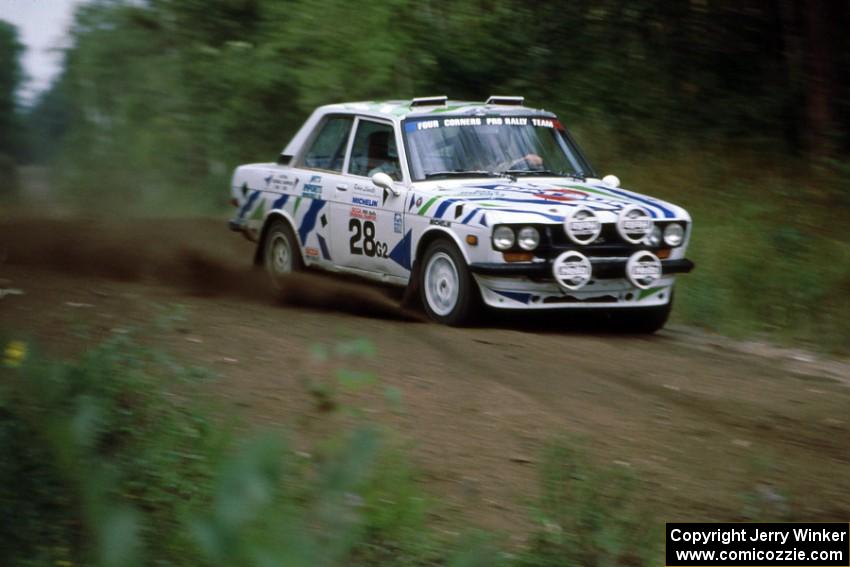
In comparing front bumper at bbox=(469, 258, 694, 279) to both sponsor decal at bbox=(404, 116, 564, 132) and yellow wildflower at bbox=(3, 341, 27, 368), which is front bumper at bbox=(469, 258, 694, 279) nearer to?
sponsor decal at bbox=(404, 116, 564, 132)

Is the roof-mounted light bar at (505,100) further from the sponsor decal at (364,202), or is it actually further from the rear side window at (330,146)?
the sponsor decal at (364,202)

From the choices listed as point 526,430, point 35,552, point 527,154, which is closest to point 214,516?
point 35,552

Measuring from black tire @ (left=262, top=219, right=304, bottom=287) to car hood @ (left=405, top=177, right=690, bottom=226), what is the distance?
181 cm

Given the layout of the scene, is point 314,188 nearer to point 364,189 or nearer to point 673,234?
point 364,189

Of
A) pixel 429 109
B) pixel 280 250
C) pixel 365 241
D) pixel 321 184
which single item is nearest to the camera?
pixel 365 241

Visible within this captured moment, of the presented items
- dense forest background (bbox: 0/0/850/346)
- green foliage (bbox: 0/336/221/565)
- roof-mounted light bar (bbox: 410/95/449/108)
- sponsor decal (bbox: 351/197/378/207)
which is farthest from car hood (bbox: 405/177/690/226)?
green foliage (bbox: 0/336/221/565)

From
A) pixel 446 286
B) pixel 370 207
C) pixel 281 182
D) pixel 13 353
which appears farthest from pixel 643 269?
pixel 13 353

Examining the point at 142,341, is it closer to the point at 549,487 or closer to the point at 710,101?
the point at 549,487

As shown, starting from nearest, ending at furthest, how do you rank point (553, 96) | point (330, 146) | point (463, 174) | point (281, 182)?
1. point (463, 174)
2. point (330, 146)
3. point (281, 182)
4. point (553, 96)

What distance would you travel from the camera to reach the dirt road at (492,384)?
17.8 ft

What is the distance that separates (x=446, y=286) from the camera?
9078 millimetres

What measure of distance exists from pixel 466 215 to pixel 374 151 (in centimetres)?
160

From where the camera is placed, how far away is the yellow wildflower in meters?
4.43

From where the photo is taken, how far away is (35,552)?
3973mm
